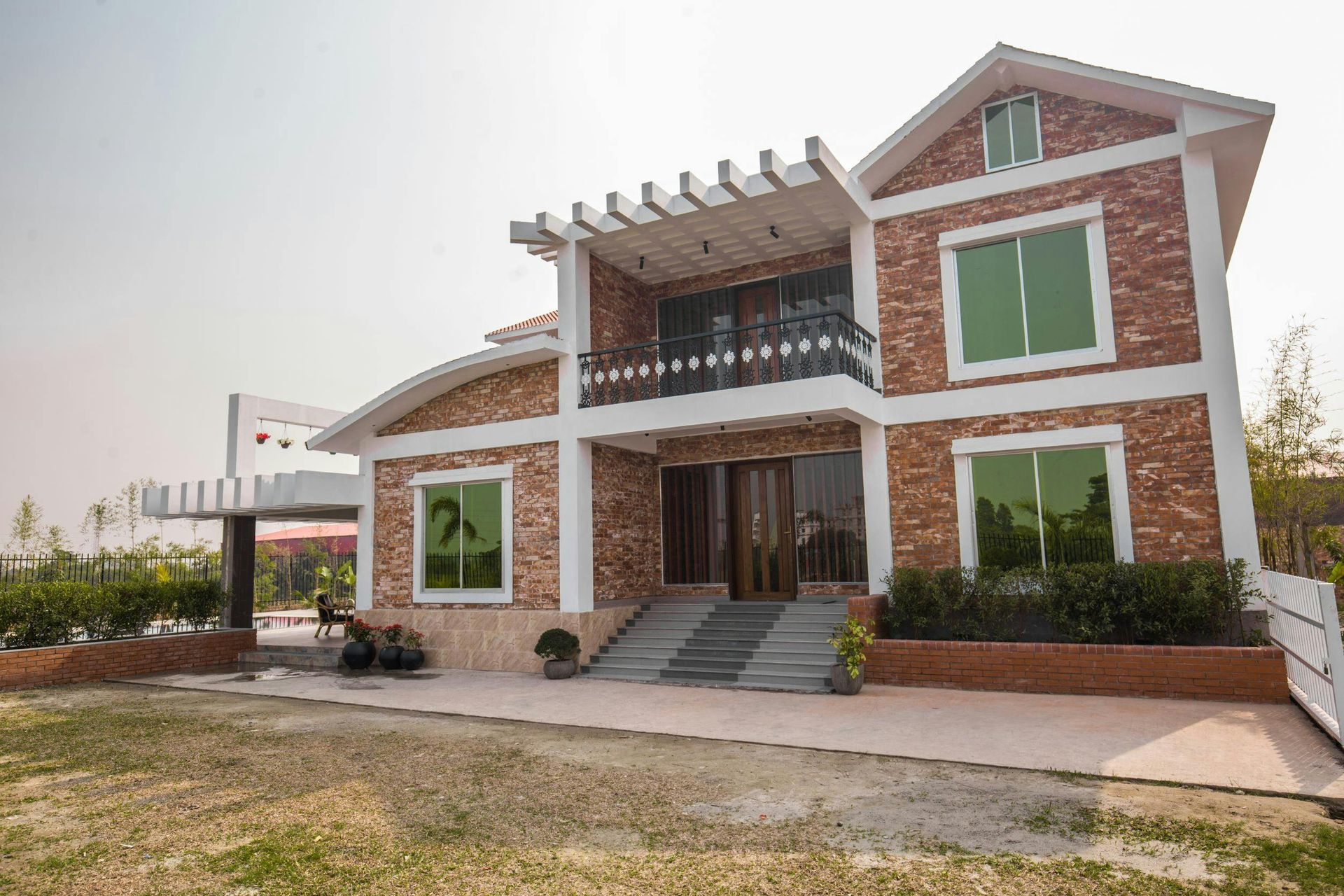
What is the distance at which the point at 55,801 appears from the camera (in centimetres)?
612

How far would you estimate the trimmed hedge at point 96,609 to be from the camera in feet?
41.7

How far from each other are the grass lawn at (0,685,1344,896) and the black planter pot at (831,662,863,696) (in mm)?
2798

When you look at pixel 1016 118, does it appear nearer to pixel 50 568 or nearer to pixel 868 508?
pixel 868 508

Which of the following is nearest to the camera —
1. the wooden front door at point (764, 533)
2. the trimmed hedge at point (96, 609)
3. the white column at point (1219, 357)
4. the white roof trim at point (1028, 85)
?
the white column at point (1219, 357)

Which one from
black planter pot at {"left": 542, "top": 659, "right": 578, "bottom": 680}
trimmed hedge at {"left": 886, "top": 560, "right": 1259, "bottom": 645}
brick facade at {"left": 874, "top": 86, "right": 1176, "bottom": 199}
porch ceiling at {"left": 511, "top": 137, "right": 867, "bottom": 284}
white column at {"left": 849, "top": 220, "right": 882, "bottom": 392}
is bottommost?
black planter pot at {"left": 542, "top": 659, "right": 578, "bottom": 680}

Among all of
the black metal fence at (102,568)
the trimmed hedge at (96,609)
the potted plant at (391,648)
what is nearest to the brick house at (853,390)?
the potted plant at (391,648)

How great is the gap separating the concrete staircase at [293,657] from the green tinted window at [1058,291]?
12.1m

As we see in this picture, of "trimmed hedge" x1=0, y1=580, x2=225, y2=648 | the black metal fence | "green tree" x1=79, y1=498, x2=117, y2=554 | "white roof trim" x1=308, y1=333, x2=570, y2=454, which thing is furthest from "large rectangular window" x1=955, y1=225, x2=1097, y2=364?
"green tree" x1=79, y1=498, x2=117, y2=554

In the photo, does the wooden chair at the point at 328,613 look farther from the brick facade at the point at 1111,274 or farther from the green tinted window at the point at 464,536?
the brick facade at the point at 1111,274

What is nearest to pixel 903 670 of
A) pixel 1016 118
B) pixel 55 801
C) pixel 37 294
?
pixel 1016 118

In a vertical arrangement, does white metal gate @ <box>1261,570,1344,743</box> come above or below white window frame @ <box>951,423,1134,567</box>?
below

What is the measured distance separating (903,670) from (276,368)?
2603 centimetres

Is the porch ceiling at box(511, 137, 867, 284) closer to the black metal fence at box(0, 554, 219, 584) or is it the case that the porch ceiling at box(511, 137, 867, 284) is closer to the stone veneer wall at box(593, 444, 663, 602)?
the stone veneer wall at box(593, 444, 663, 602)

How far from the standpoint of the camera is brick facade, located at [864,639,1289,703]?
8.64 meters
